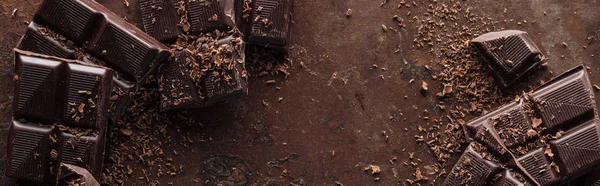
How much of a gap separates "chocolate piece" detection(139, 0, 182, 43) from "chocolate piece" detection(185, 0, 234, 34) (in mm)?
127

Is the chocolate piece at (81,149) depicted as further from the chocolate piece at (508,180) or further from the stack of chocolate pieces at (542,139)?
the chocolate piece at (508,180)

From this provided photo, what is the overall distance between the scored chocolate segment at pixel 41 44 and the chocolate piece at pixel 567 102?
3581 millimetres

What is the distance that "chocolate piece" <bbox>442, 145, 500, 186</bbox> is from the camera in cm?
469

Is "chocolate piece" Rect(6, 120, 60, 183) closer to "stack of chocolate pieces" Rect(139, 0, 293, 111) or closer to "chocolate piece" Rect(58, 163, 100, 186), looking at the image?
"chocolate piece" Rect(58, 163, 100, 186)

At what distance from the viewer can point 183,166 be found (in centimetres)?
501

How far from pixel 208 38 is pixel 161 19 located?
0.41 m

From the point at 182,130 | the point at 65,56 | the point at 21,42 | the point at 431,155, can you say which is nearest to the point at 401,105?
the point at 431,155

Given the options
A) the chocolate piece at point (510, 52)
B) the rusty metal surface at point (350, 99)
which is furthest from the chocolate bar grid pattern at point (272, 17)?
the chocolate piece at point (510, 52)

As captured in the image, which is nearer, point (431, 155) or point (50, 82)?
point (50, 82)

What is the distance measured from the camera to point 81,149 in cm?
457

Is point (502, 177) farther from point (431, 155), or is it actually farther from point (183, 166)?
point (183, 166)

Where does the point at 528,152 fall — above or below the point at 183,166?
above

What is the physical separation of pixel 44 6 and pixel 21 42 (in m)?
0.33

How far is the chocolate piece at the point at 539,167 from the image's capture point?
4.68 m
